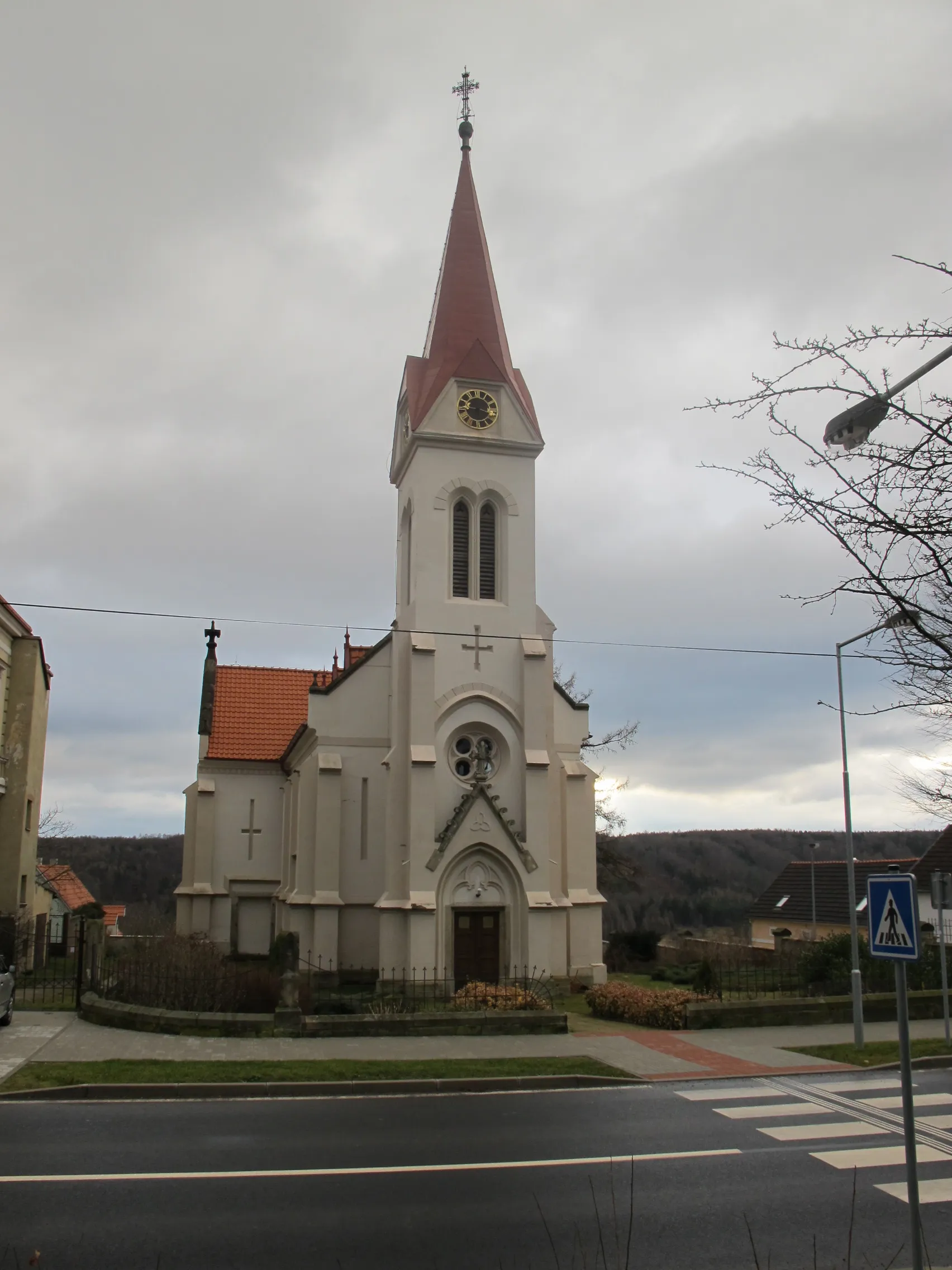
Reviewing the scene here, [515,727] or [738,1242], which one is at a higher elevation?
[515,727]

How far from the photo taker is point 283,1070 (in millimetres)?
13742

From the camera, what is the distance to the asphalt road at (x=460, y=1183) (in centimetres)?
729

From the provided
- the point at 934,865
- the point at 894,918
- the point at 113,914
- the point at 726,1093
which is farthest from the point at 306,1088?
the point at 113,914

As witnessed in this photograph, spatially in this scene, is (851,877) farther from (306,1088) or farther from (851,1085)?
(306,1088)

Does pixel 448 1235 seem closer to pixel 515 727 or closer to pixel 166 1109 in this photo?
pixel 166 1109

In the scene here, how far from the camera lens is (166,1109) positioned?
12.0 meters

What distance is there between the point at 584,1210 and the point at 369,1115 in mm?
4287

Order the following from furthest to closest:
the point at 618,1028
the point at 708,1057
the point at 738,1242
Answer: the point at 618,1028, the point at 708,1057, the point at 738,1242

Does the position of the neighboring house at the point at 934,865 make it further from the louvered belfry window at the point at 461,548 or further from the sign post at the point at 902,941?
the sign post at the point at 902,941

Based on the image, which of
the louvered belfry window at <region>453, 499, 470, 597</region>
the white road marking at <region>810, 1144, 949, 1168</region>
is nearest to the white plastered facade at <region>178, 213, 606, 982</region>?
the louvered belfry window at <region>453, 499, 470, 597</region>

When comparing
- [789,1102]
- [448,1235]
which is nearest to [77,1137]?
[448,1235]

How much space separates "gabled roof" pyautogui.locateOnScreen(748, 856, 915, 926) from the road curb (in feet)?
109

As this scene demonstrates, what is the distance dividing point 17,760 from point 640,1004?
18.8m

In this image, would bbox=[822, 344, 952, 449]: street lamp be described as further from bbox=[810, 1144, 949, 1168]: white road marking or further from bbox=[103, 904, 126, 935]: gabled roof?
bbox=[103, 904, 126, 935]: gabled roof
